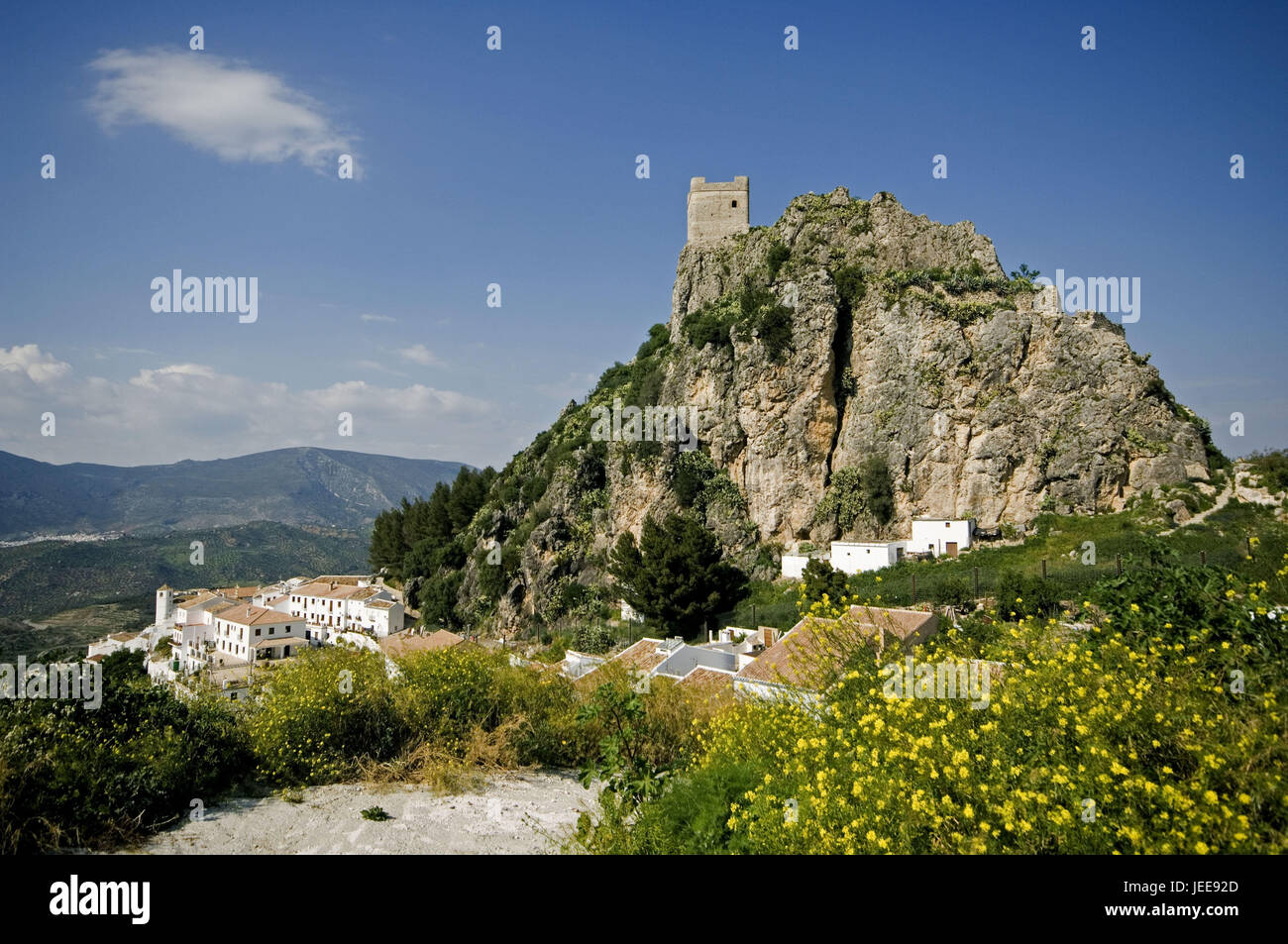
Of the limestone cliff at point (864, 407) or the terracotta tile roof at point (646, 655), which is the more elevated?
the limestone cliff at point (864, 407)

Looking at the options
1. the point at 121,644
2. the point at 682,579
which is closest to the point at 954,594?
the point at 682,579

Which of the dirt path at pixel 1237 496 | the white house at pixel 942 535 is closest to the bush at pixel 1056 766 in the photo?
the white house at pixel 942 535

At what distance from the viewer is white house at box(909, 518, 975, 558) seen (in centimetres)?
3020

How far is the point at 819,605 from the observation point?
23.7ft

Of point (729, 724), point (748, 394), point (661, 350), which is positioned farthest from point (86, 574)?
point (729, 724)

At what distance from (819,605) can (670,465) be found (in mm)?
29958

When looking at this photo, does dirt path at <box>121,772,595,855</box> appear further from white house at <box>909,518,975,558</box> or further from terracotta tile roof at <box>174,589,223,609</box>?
terracotta tile roof at <box>174,589,223,609</box>

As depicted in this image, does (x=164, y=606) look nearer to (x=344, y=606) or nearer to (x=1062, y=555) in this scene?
(x=344, y=606)

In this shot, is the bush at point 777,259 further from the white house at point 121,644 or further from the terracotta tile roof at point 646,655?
the white house at point 121,644

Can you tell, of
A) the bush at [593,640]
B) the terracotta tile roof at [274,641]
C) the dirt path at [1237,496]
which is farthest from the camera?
the terracotta tile roof at [274,641]

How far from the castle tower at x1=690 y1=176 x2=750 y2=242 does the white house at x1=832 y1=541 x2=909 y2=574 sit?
22.5 metres

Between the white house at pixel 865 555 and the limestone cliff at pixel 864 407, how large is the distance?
2.77m

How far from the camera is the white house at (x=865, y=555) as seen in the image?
1180 inches
